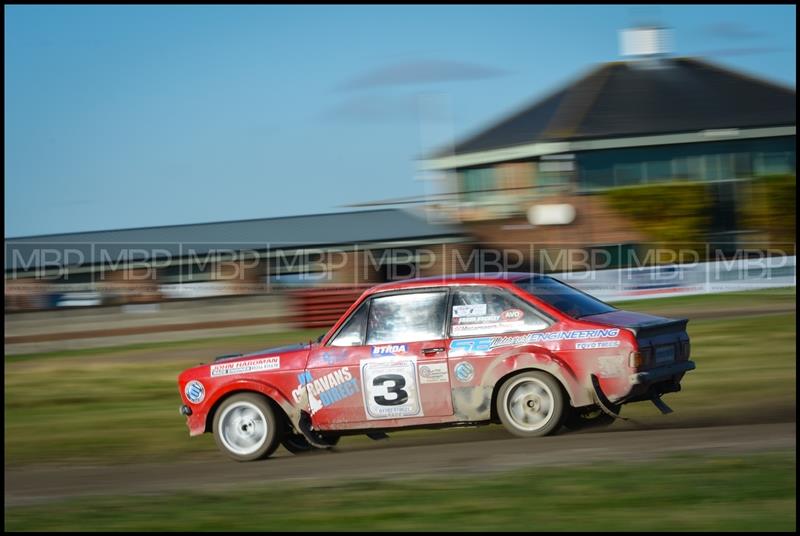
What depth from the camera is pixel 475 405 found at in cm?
859

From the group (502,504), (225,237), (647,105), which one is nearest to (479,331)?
(502,504)

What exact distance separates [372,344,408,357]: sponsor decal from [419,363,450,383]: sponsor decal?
0.24 meters

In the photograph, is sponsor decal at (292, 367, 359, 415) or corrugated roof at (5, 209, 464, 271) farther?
corrugated roof at (5, 209, 464, 271)

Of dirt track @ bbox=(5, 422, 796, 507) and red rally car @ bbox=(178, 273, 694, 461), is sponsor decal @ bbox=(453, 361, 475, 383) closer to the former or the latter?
red rally car @ bbox=(178, 273, 694, 461)

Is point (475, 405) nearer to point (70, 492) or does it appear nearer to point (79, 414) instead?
point (70, 492)

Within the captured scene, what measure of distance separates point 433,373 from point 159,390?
7.46 m

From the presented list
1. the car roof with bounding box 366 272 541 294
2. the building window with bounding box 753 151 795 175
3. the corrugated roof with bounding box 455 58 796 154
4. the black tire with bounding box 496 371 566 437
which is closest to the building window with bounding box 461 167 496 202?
the corrugated roof with bounding box 455 58 796 154

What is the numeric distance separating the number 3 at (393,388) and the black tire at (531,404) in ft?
2.72

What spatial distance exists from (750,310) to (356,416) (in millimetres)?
13757

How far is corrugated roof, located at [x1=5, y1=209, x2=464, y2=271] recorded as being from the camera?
3084 cm

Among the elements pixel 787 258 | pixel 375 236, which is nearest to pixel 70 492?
pixel 787 258

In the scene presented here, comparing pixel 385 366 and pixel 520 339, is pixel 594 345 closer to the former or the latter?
pixel 520 339

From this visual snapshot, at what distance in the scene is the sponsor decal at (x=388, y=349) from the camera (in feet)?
29.0

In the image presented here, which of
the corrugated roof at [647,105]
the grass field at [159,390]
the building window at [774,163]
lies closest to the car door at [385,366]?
the grass field at [159,390]
